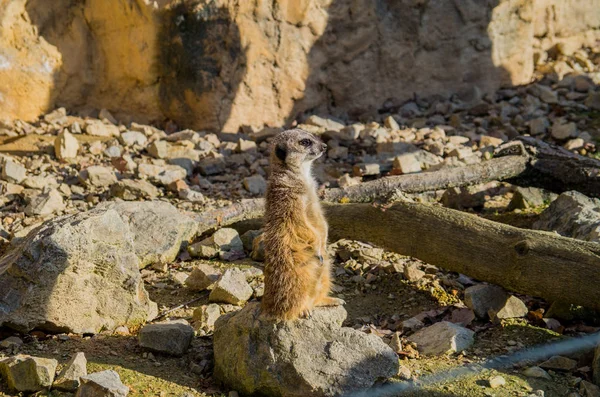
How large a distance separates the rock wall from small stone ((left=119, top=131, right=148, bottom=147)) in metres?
0.62

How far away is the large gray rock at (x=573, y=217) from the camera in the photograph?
230 inches

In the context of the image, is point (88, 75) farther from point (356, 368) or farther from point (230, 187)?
point (356, 368)

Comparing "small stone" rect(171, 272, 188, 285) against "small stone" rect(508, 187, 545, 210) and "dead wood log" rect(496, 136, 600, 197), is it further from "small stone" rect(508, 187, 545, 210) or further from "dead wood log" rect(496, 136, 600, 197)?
"small stone" rect(508, 187, 545, 210)

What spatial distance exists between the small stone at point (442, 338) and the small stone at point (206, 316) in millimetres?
1254

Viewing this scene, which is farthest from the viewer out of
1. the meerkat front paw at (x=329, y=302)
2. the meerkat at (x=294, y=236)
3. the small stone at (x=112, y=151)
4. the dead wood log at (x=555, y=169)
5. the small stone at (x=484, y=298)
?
the small stone at (x=112, y=151)

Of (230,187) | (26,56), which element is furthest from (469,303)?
(26,56)

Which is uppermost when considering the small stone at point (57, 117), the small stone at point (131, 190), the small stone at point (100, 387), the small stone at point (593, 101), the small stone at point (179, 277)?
the small stone at point (593, 101)

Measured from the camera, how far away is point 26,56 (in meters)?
9.23

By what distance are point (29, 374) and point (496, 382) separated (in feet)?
8.11

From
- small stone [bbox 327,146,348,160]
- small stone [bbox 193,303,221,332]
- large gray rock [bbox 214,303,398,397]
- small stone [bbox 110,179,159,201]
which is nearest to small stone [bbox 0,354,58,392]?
large gray rock [bbox 214,303,398,397]

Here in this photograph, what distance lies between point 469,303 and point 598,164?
7.58 ft

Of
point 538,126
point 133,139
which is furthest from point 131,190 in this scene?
point 538,126

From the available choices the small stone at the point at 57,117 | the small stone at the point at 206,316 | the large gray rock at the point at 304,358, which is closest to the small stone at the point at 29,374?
the large gray rock at the point at 304,358

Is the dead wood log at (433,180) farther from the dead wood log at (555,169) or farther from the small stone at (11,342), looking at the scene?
the small stone at (11,342)
